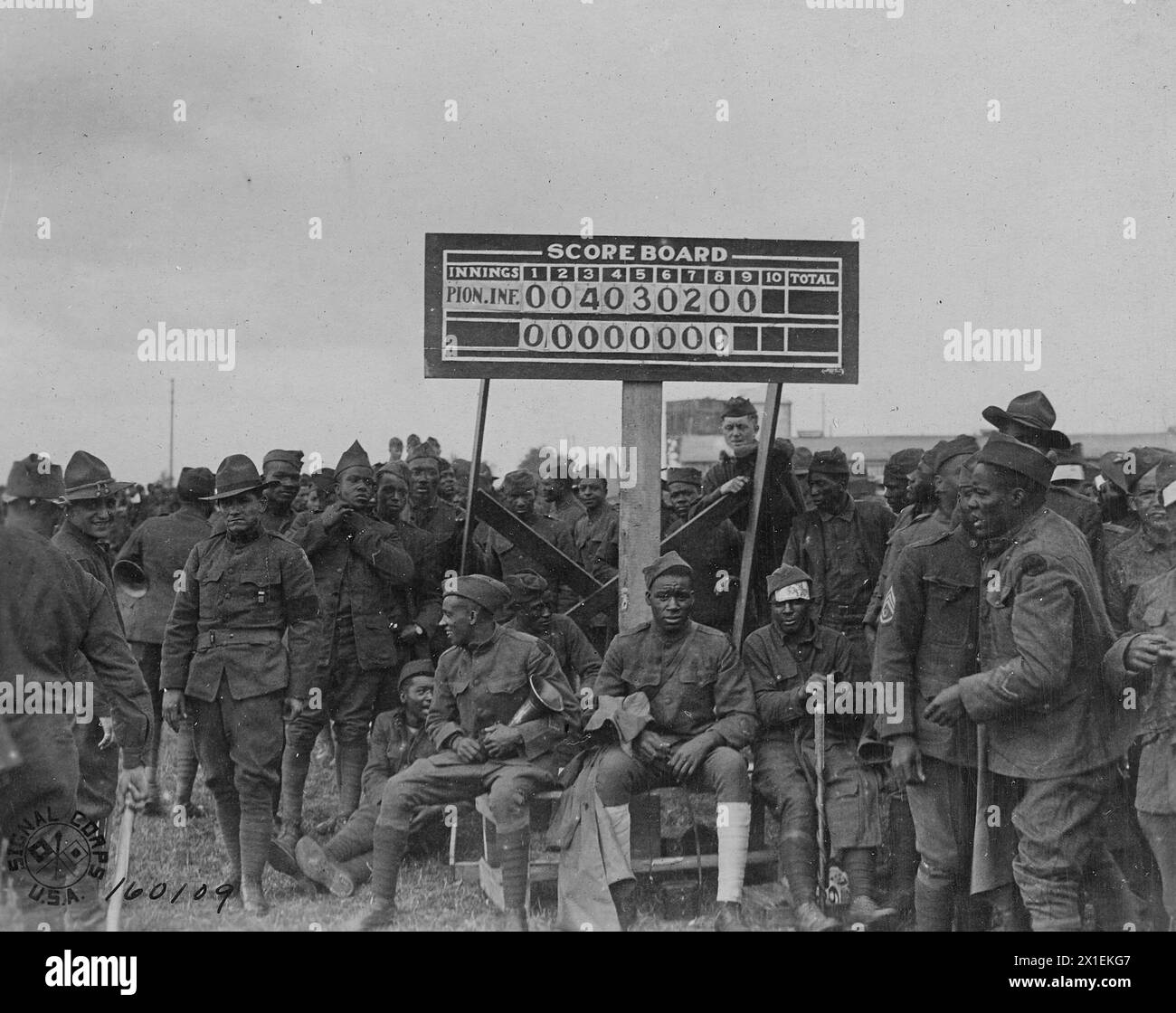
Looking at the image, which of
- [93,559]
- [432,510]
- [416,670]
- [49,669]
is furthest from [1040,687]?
[93,559]

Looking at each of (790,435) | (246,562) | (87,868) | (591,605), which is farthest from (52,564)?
(790,435)

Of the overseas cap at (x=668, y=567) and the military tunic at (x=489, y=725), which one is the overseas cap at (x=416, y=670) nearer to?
the military tunic at (x=489, y=725)

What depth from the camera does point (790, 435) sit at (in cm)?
623

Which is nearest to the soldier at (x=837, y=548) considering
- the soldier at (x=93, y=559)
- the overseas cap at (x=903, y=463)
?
the overseas cap at (x=903, y=463)

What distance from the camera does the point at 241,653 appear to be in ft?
18.9

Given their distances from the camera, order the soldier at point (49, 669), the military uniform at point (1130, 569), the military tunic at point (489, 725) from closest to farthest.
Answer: the soldier at point (49, 669), the military tunic at point (489, 725), the military uniform at point (1130, 569)

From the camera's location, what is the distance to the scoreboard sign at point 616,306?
5672 mm

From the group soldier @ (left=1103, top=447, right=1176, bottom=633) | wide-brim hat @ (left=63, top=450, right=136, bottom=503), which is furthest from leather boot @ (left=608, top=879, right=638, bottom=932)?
wide-brim hat @ (left=63, top=450, right=136, bottom=503)

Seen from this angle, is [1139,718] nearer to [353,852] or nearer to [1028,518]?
[1028,518]

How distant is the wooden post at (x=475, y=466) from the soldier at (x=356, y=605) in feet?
1.15

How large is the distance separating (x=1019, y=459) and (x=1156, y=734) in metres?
1.23

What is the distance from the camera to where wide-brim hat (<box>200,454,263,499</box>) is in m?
5.75

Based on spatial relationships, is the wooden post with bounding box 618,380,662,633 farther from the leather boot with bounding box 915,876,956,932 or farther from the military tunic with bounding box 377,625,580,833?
the leather boot with bounding box 915,876,956,932

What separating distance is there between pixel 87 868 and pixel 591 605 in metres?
2.40
